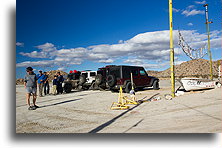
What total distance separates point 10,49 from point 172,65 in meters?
7.26

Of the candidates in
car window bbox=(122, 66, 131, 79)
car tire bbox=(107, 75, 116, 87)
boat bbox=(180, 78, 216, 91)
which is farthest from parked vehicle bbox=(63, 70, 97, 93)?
boat bbox=(180, 78, 216, 91)

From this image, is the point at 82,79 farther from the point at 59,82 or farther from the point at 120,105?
the point at 120,105

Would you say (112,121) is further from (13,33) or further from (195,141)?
(13,33)

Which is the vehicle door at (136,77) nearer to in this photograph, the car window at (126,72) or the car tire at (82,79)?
the car window at (126,72)

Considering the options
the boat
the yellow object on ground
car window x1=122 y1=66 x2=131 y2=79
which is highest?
car window x1=122 y1=66 x2=131 y2=79

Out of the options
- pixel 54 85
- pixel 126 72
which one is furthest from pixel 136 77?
pixel 54 85

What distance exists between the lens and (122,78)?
1123 centimetres

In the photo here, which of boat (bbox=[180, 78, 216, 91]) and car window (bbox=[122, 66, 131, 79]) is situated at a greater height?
car window (bbox=[122, 66, 131, 79])

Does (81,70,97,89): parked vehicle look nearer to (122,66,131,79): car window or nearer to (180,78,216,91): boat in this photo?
(122,66,131,79): car window

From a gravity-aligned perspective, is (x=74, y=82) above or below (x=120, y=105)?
above

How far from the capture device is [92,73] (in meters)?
14.7

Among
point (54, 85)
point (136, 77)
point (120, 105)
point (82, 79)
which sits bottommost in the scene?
point (120, 105)

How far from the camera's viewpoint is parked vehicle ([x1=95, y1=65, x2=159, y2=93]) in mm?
11250

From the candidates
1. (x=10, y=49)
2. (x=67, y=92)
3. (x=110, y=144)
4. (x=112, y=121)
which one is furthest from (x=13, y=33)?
(x=67, y=92)
